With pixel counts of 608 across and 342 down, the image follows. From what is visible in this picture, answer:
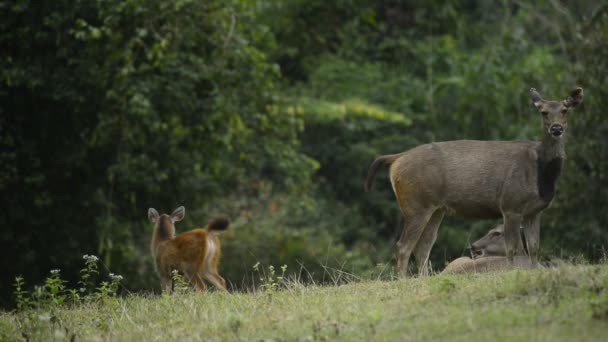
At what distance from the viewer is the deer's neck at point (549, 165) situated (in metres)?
10.5

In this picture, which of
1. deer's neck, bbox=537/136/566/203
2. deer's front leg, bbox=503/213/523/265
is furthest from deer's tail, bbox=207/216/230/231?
deer's neck, bbox=537/136/566/203

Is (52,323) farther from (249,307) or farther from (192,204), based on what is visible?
(192,204)

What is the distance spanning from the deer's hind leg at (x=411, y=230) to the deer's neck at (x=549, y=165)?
1.29 metres

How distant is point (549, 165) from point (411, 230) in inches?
67.7

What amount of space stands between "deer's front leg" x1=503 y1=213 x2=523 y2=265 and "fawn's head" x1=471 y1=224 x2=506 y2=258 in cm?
104

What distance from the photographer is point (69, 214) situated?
17250mm

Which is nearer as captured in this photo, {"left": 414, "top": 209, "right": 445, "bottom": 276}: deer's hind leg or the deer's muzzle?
the deer's muzzle

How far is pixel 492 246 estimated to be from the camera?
38.2ft

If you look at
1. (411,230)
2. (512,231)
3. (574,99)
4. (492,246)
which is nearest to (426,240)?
(411,230)

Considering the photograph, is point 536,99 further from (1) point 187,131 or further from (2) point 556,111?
(1) point 187,131

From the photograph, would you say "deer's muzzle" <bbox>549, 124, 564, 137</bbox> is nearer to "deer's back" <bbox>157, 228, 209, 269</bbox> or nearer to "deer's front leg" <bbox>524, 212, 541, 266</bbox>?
"deer's front leg" <bbox>524, 212, 541, 266</bbox>

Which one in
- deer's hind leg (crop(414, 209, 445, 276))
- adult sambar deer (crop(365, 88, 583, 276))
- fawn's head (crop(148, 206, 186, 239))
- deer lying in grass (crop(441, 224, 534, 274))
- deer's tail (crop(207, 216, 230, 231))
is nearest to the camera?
deer lying in grass (crop(441, 224, 534, 274))

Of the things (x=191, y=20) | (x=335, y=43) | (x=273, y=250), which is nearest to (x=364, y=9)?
(x=335, y=43)

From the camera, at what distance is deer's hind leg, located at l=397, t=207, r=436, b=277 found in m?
11.0
